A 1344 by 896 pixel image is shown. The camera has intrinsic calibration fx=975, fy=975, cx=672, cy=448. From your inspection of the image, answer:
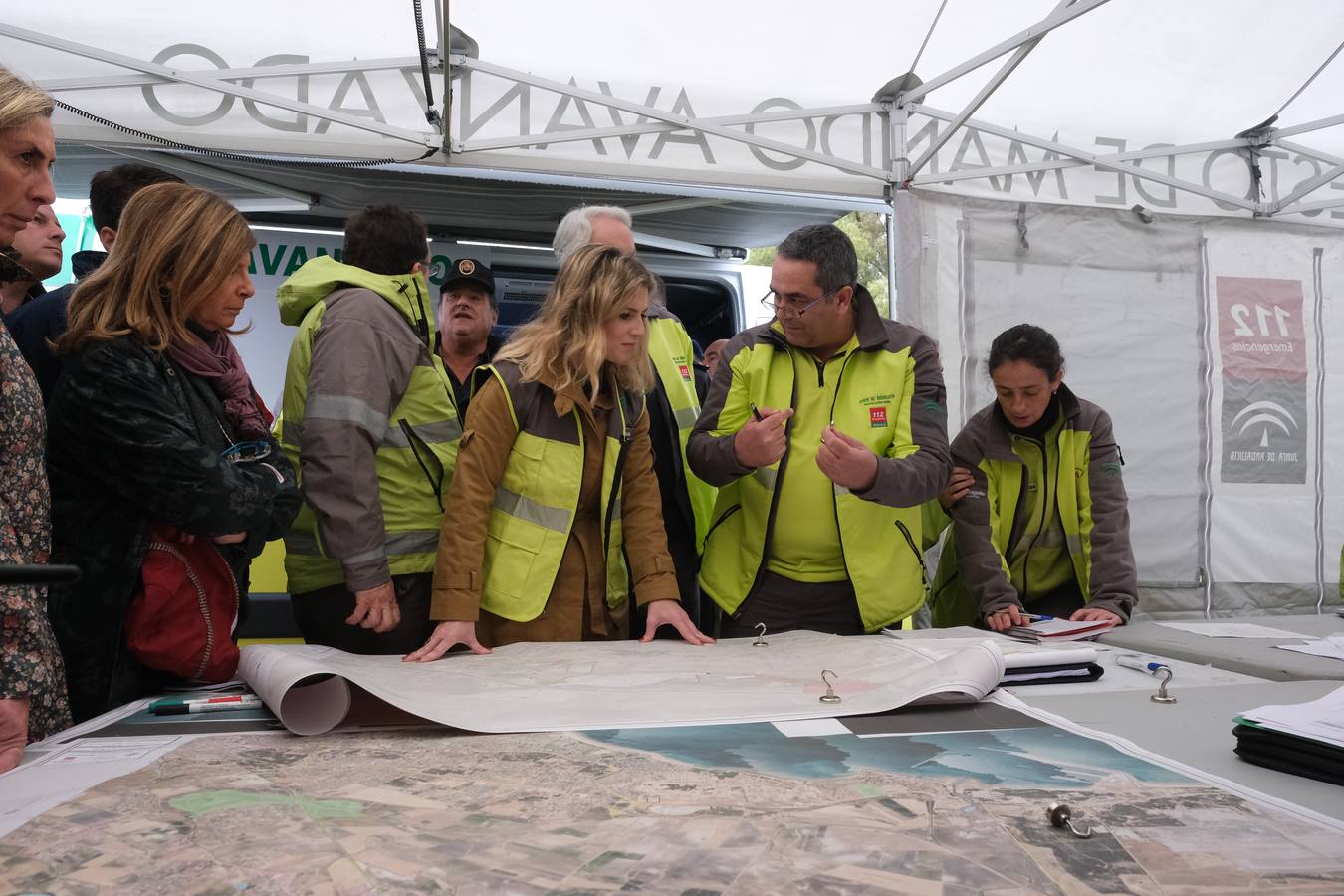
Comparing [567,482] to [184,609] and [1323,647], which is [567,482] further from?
[1323,647]

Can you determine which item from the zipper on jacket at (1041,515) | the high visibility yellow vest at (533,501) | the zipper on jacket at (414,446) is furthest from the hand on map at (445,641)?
the zipper on jacket at (1041,515)

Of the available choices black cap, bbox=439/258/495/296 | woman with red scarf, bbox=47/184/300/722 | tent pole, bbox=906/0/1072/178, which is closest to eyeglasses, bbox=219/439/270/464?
woman with red scarf, bbox=47/184/300/722

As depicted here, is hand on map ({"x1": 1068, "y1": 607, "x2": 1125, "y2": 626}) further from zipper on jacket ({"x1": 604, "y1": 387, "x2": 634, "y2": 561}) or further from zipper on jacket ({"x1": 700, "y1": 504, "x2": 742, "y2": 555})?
zipper on jacket ({"x1": 604, "y1": 387, "x2": 634, "y2": 561})

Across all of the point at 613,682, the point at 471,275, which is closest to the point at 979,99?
the point at 471,275

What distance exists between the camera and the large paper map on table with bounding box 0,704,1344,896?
773 millimetres

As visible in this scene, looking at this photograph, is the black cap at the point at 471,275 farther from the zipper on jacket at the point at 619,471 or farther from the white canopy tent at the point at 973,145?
the zipper on jacket at the point at 619,471

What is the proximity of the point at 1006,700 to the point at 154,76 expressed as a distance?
3.04 metres

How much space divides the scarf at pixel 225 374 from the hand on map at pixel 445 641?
18.6 inches

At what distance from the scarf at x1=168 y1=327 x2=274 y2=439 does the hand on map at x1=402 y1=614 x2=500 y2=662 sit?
0.47 metres

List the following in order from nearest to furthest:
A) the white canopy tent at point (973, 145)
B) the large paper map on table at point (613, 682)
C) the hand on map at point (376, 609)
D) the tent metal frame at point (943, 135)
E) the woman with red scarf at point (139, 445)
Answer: the large paper map on table at point (613, 682)
the woman with red scarf at point (139, 445)
the hand on map at point (376, 609)
the white canopy tent at point (973, 145)
the tent metal frame at point (943, 135)

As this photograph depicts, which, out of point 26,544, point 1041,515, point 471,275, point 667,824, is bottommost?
point 667,824

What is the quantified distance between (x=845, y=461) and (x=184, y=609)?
47.9 inches

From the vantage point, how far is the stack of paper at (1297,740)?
1071 mm

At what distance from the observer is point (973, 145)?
3660 millimetres
